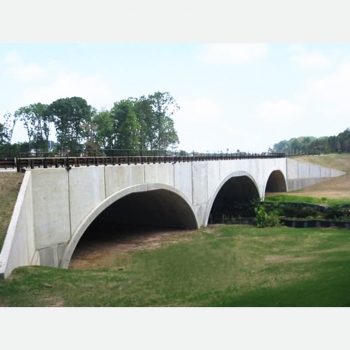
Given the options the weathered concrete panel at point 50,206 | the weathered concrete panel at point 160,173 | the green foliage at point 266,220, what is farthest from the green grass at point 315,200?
the weathered concrete panel at point 50,206

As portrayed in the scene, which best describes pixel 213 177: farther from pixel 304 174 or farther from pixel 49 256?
pixel 304 174

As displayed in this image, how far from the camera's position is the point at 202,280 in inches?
657

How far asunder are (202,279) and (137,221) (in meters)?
19.3

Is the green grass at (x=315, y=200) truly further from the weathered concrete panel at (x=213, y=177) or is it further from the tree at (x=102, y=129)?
the tree at (x=102, y=129)

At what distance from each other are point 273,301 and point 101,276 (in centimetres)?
649

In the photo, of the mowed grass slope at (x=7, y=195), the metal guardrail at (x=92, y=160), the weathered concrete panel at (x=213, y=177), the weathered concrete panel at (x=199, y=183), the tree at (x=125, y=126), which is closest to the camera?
the mowed grass slope at (x=7, y=195)

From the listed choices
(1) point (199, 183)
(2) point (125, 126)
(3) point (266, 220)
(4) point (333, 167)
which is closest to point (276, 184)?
(4) point (333, 167)

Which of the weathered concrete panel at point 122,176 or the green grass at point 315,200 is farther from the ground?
the weathered concrete panel at point 122,176

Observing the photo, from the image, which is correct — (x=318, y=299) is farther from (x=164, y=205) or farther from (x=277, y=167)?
(x=277, y=167)

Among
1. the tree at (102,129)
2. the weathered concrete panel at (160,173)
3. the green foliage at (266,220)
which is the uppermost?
the tree at (102,129)

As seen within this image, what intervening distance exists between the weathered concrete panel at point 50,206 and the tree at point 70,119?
Result: 4381 cm

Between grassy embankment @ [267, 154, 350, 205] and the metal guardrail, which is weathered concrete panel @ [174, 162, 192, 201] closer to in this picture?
the metal guardrail

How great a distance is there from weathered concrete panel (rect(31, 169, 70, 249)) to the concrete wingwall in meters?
49.0

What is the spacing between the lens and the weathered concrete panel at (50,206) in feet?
55.1
